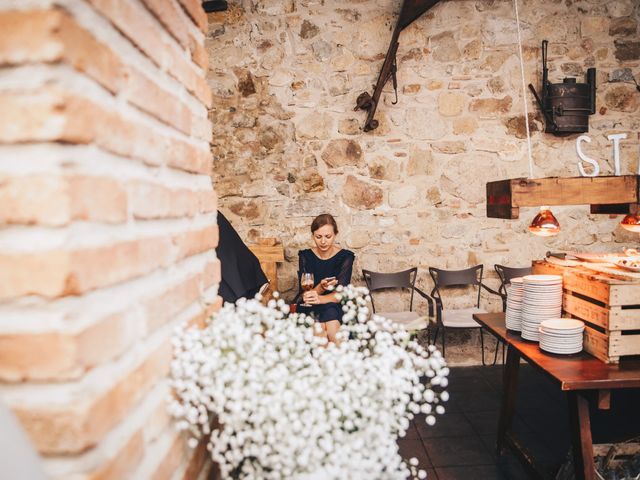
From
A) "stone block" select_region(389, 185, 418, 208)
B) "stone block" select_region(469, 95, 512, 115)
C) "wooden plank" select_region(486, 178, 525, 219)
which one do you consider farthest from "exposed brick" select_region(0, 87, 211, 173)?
"stone block" select_region(469, 95, 512, 115)

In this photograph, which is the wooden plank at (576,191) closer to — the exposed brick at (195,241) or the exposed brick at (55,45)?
the exposed brick at (195,241)

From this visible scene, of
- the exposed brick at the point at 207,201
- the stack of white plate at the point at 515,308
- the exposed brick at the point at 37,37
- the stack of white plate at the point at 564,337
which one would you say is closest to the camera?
the exposed brick at the point at 37,37

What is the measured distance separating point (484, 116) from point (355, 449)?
151 inches

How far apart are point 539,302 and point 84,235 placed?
7.14 ft

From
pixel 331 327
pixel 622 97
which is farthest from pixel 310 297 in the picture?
pixel 622 97

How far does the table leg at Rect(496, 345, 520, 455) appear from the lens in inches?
101

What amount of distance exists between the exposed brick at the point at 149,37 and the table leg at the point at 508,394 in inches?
85.9

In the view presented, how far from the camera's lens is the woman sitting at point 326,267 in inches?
141

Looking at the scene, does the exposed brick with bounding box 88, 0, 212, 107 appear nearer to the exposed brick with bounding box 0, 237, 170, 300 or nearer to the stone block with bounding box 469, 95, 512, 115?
the exposed brick with bounding box 0, 237, 170, 300

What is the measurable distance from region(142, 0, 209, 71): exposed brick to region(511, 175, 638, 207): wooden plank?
1403mm

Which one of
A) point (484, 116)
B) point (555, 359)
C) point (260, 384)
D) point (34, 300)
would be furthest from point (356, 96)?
point (34, 300)

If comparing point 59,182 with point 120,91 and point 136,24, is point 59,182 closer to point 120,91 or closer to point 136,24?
point 120,91

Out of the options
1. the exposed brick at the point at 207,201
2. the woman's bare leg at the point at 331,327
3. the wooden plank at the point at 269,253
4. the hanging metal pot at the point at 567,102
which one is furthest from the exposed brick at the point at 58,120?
the hanging metal pot at the point at 567,102

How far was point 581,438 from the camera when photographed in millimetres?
1931
